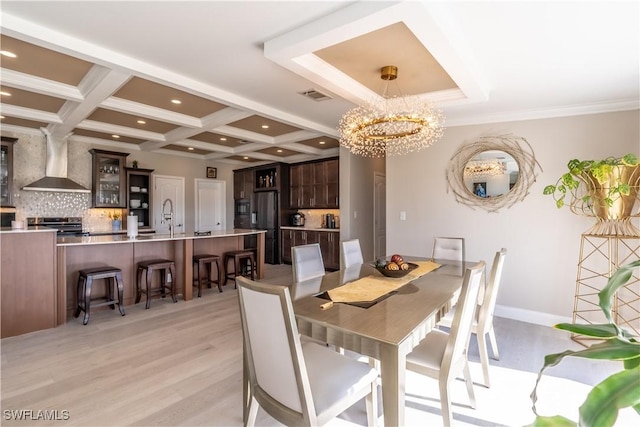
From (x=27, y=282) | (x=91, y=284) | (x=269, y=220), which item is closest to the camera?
(x=27, y=282)

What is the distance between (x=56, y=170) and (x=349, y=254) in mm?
5301

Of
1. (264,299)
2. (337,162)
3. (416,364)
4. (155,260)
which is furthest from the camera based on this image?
(337,162)

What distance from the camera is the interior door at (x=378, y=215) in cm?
651

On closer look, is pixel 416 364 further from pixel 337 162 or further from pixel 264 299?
pixel 337 162

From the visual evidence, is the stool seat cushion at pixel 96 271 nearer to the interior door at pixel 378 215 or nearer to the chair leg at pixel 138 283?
the chair leg at pixel 138 283

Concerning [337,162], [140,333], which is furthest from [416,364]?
[337,162]

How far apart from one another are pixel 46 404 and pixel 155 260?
2.36m

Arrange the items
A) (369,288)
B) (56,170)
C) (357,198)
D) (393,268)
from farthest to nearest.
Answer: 1. (357,198)
2. (56,170)
3. (393,268)
4. (369,288)

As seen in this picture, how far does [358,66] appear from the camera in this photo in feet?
9.09

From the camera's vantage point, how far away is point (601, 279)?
351 centimetres

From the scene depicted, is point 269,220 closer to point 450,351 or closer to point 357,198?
point 357,198

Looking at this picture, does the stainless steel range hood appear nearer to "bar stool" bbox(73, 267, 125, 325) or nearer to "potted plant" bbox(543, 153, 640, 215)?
"bar stool" bbox(73, 267, 125, 325)

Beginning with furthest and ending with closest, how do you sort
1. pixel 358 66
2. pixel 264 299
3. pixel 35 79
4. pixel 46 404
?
pixel 35 79, pixel 358 66, pixel 46 404, pixel 264 299

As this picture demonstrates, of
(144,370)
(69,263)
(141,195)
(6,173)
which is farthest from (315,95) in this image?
(6,173)
